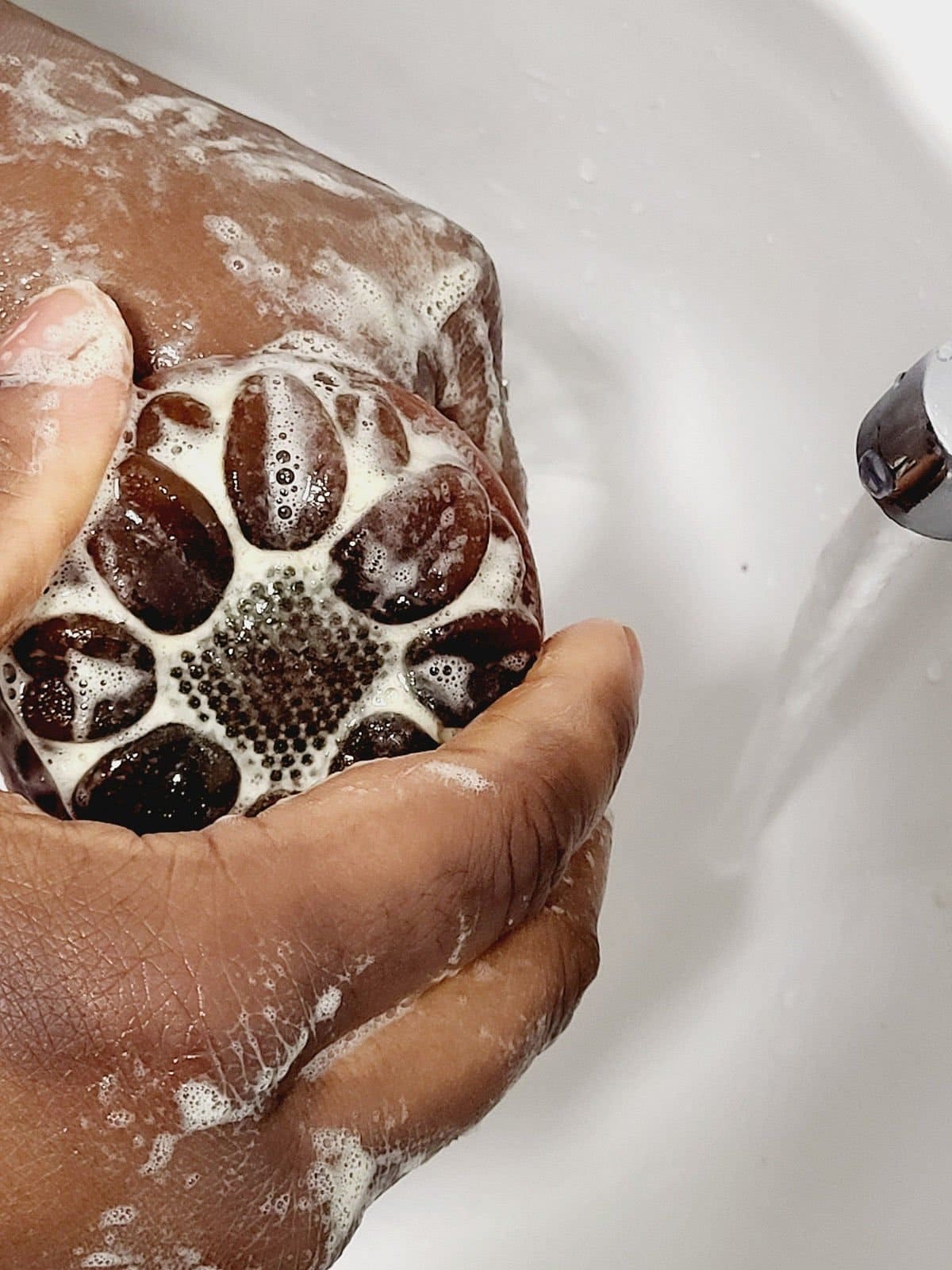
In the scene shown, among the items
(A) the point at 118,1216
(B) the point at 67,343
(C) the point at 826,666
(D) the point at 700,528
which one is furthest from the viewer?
(D) the point at 700,528

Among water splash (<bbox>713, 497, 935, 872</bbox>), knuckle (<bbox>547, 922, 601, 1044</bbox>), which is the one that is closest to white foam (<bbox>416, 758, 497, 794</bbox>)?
knuckle (<bbox>547, 922, 601, 1044</bbox>)

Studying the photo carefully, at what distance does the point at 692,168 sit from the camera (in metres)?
0.92

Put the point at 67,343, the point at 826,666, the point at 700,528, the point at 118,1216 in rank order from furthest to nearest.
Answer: the point at 700,528, the point at 826,666, the point at 67,343, the point at 118,1216

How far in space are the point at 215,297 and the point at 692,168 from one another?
1.43 ft

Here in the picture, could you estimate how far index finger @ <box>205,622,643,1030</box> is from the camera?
1.45 ft

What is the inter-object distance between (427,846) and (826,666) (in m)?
0.53

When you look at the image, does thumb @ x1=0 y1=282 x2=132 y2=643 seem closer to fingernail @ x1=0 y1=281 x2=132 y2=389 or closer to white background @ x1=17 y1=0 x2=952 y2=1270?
fingernail @ x1=0 y1=281 x2=132 y2=389

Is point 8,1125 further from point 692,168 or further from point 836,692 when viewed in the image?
point 692,168

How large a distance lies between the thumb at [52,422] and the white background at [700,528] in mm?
451

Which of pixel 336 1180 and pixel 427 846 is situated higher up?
pixel 427 846

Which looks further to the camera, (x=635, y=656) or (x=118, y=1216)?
(x=635, y=656)

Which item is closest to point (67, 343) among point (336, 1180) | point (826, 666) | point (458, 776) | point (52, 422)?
point (52, 422)

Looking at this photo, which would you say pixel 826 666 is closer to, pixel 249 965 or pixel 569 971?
pixel 569 971

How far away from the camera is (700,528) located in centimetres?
104
